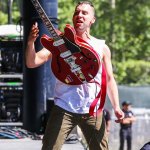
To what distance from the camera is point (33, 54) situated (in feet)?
9.68

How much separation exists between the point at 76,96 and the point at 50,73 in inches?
117

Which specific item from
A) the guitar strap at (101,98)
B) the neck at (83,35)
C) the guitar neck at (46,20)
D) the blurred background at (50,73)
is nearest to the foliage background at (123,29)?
the blurred background at (50,73)

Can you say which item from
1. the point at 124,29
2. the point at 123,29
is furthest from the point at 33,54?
the point at 124,29

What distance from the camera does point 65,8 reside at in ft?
63.2

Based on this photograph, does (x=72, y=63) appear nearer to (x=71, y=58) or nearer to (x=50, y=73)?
(x=71, y=58)

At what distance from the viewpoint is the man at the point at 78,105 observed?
2.99 m

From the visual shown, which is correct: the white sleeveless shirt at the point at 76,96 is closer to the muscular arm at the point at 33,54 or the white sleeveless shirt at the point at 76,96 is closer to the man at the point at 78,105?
the man at the point at 78,105

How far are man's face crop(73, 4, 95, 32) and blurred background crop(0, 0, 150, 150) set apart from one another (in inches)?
110

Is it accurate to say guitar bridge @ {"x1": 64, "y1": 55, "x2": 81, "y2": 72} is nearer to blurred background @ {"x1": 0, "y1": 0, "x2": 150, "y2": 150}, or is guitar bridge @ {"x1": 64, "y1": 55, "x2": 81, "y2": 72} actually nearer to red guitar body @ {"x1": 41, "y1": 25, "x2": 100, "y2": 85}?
red guitar body @ {"x1": 41, "y1": 25, "x2": 100, "y2": 85}

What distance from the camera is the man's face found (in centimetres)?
314

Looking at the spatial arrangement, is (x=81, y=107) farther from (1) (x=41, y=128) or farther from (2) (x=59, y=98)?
Answer: (1) (x=41, y=128)

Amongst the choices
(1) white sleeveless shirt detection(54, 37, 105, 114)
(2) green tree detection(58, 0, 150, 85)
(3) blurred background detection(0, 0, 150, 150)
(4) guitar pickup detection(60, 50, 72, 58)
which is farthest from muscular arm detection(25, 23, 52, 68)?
(2) green tree detection(58, 0, 150, 85)

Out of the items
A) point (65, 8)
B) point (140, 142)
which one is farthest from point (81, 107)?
point (65, 8)

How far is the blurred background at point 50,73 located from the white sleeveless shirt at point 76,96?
2.75 metres
